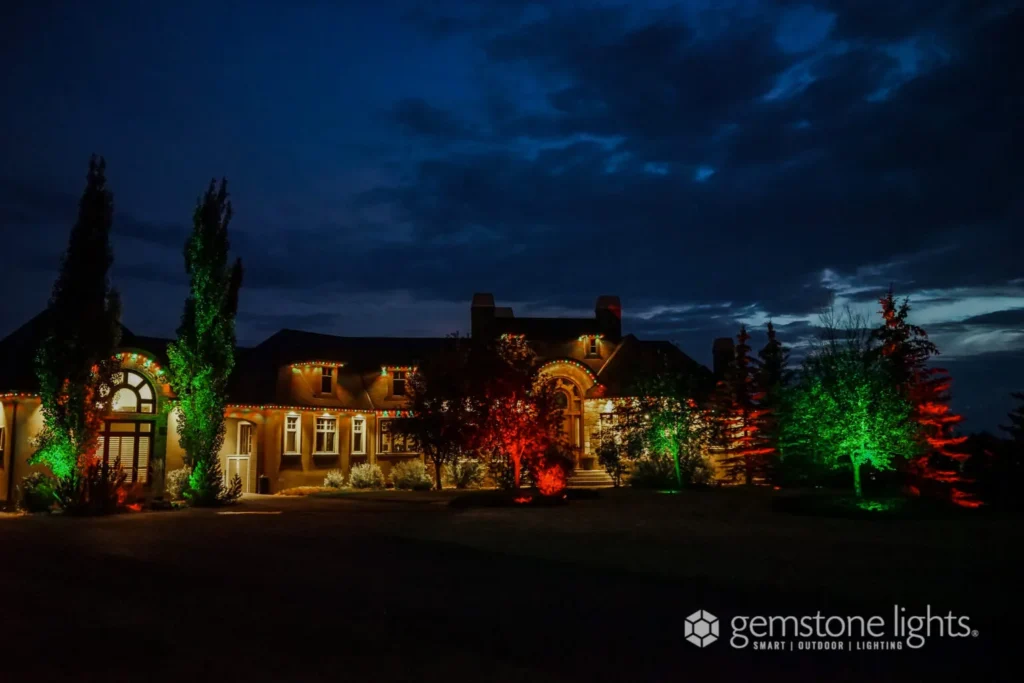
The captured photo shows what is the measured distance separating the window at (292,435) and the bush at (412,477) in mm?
4061

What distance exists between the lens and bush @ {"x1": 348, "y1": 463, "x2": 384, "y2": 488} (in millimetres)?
31766

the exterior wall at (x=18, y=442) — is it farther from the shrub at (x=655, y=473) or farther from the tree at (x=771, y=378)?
the tree at (x=771, y=378)

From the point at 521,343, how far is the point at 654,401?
612 centimetres

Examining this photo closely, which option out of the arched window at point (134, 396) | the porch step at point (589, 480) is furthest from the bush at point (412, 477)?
the arched window at point (134, 396)

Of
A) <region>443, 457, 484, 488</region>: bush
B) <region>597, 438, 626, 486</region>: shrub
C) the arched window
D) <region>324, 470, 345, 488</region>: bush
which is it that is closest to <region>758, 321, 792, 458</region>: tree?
<region>597, 438, 626, 486</region>: shrub

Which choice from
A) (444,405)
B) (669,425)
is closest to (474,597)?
(444,405)

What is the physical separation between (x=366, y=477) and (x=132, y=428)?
8678 millimetres

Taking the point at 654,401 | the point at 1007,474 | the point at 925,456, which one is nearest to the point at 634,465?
the point at 654,401

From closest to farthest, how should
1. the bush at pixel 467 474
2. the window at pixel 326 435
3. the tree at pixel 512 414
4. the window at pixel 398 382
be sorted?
the tree at pixel 512 414, the bush at pixel 467 474, the window at pixel 326 435, the window at pixel 398 382

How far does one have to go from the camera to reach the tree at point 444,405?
25.2m

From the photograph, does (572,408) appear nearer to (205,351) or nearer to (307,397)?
(307,397)

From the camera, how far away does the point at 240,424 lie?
3197cm

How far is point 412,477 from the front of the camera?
104 feet

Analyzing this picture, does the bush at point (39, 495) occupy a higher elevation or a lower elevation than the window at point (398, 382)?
lower
